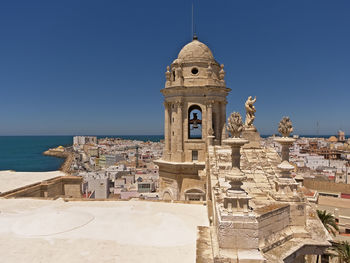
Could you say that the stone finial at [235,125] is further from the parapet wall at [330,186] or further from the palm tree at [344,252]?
the parapet wall at [330,186]

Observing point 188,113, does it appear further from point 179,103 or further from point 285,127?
point 285,127

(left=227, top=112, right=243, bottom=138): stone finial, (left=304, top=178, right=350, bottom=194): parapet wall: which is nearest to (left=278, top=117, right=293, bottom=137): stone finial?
(left=227, top=112, right=243, bottom=138): stone finial

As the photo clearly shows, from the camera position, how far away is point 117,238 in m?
7.56

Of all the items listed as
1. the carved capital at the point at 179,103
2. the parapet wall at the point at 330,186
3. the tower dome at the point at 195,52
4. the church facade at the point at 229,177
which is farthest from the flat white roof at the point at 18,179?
the parapet wall at the point at 330,186

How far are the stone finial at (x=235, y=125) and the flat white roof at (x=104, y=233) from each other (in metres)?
3.39

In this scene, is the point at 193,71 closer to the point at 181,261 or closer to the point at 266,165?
the point at 266,165

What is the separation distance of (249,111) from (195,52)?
5.96 meters

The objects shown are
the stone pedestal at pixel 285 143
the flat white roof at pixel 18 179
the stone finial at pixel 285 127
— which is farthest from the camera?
the flat white roof at pixel 18 179

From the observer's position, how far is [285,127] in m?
7.13

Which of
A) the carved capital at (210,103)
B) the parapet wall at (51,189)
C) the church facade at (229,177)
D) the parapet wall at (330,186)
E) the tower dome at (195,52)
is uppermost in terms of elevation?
the tower dome at (195,52)

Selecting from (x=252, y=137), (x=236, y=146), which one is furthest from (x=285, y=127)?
(x=252, y=137)

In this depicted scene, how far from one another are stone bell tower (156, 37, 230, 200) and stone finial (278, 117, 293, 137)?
24.6 ft

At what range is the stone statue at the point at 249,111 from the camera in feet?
35.6

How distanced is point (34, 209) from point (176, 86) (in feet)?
30.1
